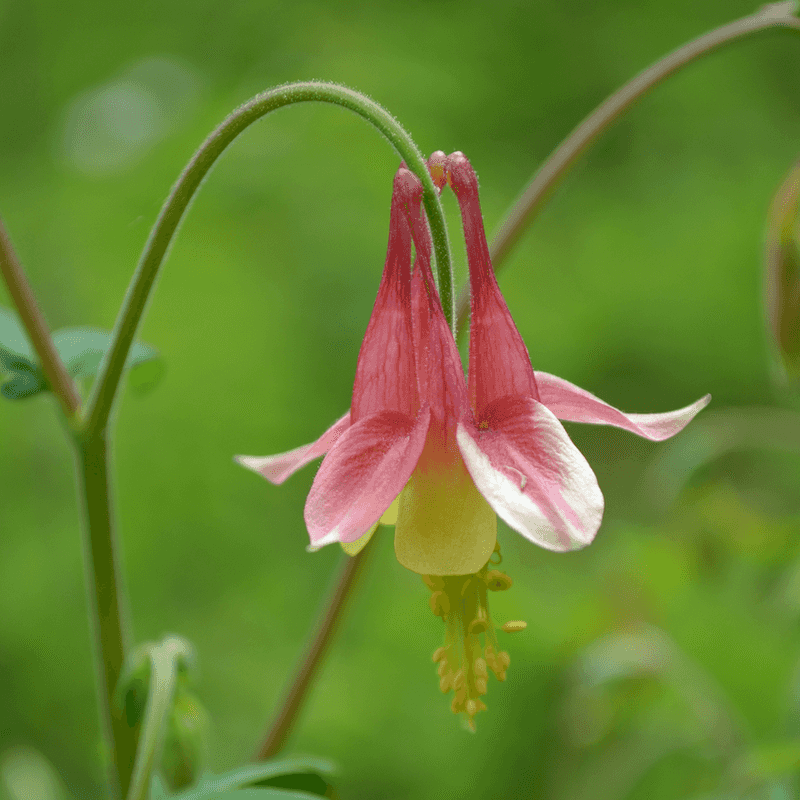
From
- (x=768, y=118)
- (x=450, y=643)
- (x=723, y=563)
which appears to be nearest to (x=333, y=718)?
(x=723, y=563)

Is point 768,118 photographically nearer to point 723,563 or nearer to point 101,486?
point 723,563

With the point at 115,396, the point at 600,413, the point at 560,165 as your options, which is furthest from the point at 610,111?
the point at 115,396

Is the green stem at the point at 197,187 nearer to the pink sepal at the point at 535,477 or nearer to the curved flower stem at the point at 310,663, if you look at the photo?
the pink sepal at the point at 535,477

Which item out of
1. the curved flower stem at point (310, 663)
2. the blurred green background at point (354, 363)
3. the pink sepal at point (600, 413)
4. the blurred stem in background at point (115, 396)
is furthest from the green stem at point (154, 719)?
the blurred green background at point (354, 363)

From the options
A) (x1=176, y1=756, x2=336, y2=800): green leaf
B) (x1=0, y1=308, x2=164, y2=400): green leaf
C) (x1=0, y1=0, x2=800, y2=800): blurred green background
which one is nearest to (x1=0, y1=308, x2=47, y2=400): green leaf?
(x1=0, y1=308, x2=164, y2=400): green leaf

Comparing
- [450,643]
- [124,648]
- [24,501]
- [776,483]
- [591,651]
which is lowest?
[776,483]

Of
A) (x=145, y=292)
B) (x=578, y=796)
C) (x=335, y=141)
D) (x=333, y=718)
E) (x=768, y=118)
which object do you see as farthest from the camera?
(x=768, y=118)

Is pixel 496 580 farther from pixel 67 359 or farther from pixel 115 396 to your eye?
pixel 67 359
